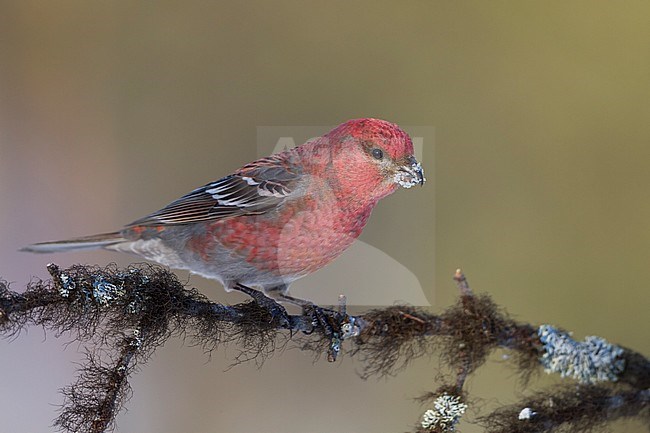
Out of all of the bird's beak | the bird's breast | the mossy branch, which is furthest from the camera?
the bird's breast

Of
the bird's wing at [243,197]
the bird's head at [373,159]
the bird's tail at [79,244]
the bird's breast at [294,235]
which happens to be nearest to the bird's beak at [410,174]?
the bird's head at [373,159]

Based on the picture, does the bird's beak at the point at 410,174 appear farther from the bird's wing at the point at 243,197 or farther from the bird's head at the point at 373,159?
the bird's wing at the point at 243,197

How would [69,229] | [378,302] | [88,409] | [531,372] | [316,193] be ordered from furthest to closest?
[69,229] → [378,302] → [316,193] → [531,372] → [88,409]

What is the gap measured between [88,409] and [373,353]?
56cm

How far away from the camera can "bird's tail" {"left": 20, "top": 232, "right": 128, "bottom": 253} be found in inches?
53.6

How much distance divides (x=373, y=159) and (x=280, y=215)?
0.77 feet

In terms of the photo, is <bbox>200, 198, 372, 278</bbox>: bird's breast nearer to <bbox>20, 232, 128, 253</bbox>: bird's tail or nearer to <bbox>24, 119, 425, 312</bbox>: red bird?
<bbox>24, 119, 425, 312</bbox>: red bird

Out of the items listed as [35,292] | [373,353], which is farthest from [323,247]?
[35,292]

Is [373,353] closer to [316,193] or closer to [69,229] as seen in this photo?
[316,193]

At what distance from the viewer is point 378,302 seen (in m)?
1.66

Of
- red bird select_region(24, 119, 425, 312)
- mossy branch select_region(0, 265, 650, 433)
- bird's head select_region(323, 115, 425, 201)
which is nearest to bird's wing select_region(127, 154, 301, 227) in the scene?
red bird select_region(24, 119, 425, 312)

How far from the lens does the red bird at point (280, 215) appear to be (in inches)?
56.3

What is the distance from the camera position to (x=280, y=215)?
1.53 m

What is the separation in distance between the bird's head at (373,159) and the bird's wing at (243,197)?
0.13 metres
